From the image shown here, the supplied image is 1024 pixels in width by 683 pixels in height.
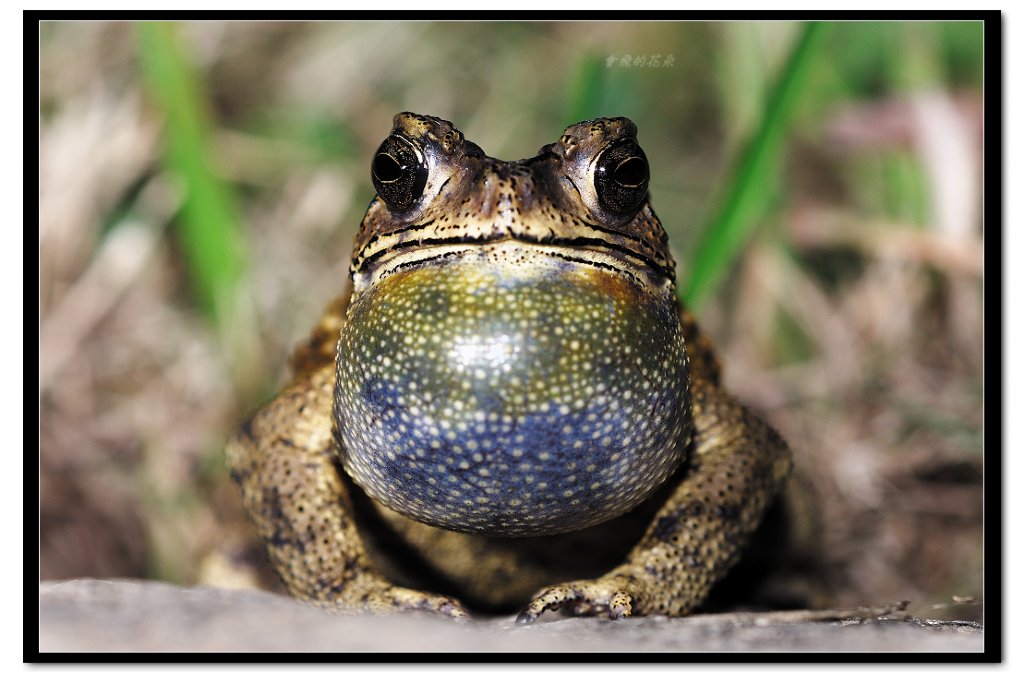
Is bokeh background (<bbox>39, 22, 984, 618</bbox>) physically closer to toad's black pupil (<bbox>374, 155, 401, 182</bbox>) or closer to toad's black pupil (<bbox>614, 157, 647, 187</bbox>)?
toad's black pupil (<bbox>614, 157, 647, 187</bbox>)

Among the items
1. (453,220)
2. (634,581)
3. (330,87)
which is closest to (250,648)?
(634,581)

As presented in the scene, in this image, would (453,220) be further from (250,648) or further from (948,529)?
(948,529)

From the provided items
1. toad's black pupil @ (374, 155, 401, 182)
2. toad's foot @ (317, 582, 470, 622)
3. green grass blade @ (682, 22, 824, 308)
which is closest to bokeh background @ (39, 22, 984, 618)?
green grass blade @ (682, 22, 824, 308)

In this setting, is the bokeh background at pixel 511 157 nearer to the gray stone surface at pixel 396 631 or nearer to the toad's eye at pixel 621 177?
the gray stone surface at pixel 396 631

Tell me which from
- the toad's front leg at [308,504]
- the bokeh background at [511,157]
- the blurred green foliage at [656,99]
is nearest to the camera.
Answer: the toad's front leg at [308,504]

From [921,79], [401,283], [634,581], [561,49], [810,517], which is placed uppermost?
[561,49]

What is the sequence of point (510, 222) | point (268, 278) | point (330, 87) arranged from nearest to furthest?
point (510, 222)
point (268, 278)
point (330, 87)

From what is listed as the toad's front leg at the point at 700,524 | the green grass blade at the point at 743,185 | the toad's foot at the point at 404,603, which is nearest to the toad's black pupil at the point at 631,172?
the toad's front leg at the point at 700,524

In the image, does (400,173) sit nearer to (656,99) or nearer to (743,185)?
(743,185)
